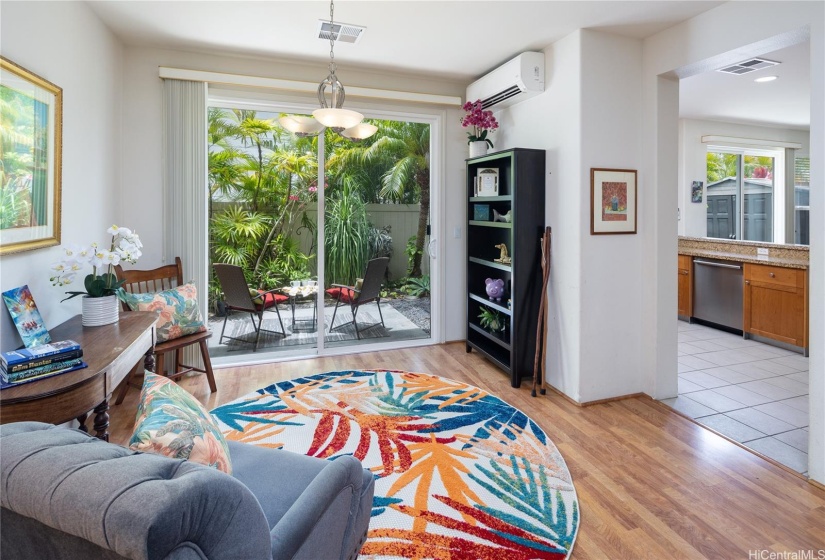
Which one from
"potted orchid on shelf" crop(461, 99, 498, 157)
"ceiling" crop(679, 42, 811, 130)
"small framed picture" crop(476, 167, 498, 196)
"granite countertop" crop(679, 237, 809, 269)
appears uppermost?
"ceiling" crop(679, 42, 811, 130)

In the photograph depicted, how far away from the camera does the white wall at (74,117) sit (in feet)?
6.98

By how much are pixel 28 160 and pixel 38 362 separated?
3.53 feet

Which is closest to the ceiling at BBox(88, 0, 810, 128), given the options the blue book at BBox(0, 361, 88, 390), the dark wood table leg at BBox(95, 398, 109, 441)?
the blue book at BBox(0, 361, 88, 390)

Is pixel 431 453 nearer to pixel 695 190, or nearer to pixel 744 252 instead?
pixel 744 252

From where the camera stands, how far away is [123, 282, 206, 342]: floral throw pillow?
10.2ft

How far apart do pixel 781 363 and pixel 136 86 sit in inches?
231

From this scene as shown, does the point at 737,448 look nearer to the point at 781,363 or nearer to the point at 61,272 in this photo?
the point at 781,363

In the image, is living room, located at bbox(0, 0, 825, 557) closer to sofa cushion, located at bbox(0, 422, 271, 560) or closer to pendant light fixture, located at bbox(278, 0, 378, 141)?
pendant light fixture, located at bbox(278, 0, 378, 141)

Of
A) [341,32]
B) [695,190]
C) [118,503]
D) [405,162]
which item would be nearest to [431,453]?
[118,503]

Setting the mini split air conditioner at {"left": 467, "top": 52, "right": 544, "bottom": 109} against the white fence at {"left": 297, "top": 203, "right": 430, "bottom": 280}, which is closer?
the mini split air conditioner at {"left": 467, "top": 52, "right": 544, "bottom": 109}

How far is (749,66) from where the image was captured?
405 cm

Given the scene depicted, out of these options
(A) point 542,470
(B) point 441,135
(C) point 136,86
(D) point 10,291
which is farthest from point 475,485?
(C) point 136,86

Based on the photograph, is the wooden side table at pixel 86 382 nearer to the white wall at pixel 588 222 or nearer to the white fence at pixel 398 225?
the white fence at pixel 398 225

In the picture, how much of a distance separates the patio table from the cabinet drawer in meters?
4.35
